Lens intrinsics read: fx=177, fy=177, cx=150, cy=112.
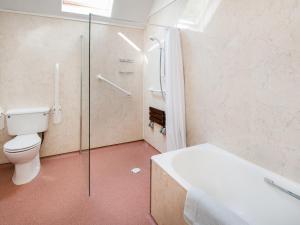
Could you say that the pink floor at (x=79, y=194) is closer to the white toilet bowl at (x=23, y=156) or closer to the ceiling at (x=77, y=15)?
the white toilet bowl at (x=23, y=156)

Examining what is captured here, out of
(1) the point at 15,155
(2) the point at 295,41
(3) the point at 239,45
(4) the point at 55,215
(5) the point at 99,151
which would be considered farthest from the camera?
(5) the point at 99,151

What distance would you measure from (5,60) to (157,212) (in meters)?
2.57

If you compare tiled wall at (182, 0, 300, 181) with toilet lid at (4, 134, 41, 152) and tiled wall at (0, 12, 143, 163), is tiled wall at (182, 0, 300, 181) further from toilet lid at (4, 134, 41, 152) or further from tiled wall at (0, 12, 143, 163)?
toilet lid at (4, 134, 41, 152)

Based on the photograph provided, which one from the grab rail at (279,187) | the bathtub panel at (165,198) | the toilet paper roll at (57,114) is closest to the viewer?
the grab rail at (279,187)

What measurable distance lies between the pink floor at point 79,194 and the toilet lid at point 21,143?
0.44 m

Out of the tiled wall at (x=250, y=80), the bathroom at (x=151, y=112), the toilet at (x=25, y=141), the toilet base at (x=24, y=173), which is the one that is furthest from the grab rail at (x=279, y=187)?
the toilet base at (x=24, y=173)

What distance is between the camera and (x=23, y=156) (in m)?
1.95

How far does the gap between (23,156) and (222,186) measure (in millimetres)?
2064

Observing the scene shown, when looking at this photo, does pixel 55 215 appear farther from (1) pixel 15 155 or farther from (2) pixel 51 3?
(2) pixel 51 3

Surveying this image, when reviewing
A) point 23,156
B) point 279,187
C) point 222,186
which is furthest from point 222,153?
point 23,156

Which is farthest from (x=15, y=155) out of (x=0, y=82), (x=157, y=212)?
(x=157, y=212)

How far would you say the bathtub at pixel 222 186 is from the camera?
1.13 m

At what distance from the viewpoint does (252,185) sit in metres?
1.31

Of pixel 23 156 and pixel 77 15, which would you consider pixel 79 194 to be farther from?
pixel 77 15
